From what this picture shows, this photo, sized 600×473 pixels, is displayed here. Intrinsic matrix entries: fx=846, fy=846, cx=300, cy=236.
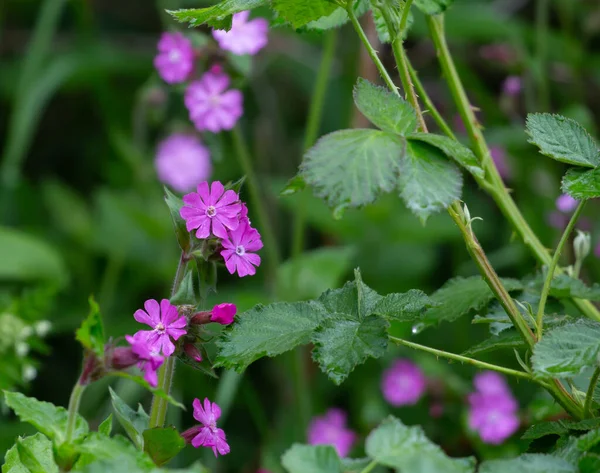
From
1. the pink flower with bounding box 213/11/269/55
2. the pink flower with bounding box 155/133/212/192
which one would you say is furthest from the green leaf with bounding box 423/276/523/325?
the pink flower with bounding box 155/133/212/192

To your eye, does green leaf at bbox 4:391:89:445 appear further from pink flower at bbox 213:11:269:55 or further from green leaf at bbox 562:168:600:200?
pink flower at bbox 213:11:269:55

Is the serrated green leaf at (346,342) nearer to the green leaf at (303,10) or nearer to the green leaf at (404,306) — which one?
the green leaf at (404,306)

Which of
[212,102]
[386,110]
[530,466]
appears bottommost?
[530,466]

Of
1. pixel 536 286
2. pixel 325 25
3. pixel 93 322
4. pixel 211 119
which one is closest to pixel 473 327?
pixel 211 119

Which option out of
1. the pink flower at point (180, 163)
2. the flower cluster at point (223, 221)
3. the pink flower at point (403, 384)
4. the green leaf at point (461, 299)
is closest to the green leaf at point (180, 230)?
the flower cluster at point (223, 221)

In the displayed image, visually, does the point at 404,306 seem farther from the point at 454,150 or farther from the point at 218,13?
the point at 218,13

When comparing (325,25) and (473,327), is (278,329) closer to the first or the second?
(325,25)

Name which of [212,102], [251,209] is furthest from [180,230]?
[251,209]
